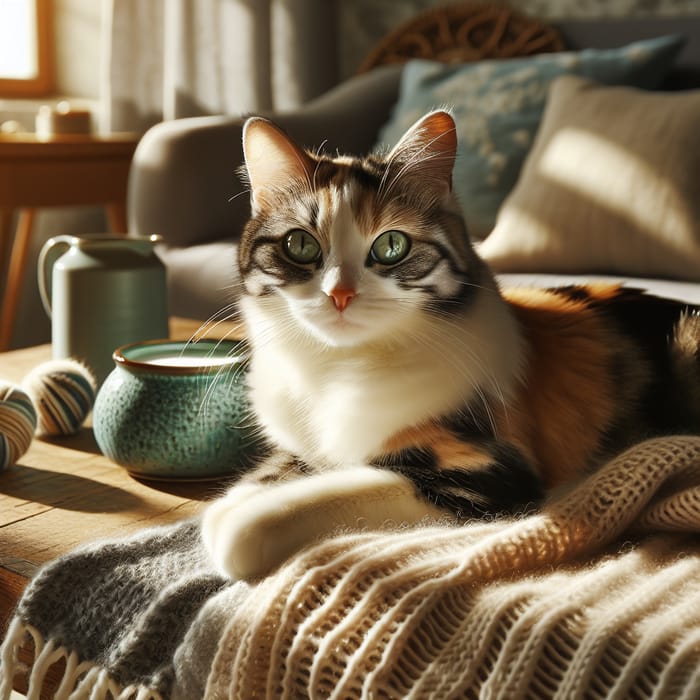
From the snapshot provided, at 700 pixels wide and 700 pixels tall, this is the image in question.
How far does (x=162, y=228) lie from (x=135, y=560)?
1596mm

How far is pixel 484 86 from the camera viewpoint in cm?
214

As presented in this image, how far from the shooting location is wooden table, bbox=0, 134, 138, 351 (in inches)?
97.0

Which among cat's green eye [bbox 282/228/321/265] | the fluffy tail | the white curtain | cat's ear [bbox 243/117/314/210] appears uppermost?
the white curtain

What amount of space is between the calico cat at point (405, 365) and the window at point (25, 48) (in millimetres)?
2905

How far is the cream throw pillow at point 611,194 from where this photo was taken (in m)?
1.61

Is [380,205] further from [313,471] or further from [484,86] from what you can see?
[484,86]

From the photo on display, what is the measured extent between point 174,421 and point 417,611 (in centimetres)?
37

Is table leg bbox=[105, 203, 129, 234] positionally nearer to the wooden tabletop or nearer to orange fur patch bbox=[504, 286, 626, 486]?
the wooden tabletop

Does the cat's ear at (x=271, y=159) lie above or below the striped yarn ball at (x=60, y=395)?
above

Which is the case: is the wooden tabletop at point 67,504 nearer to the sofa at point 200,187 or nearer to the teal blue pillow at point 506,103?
the sofa at point 200,187

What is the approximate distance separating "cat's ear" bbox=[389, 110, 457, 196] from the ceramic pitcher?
41cm

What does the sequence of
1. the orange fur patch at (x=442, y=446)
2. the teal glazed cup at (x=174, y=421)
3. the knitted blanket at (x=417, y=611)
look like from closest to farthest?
1. the knitted blanket at (x=417, y=611)
2. the orange fur patch at (x=442, y=446)
3. the teal glazed cup at (x=174, y=421)

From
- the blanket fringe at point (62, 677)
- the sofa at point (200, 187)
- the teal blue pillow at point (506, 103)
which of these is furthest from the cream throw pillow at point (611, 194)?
the blanket fringe at point (62, 677)

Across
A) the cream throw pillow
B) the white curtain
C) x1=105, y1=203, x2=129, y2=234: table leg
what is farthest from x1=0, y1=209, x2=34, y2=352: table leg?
the cream throw pillow
